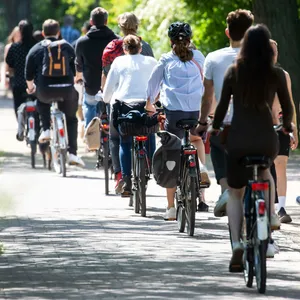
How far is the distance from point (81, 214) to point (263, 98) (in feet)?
17.2

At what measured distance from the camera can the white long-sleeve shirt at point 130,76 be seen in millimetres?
14227

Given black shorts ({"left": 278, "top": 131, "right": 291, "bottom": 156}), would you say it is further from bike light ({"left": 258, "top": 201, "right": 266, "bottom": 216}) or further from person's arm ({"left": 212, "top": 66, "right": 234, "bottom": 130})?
bike light ({"left": 258, "top": 201, "right": 266, "bottom": 216})

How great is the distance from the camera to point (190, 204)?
12164mm

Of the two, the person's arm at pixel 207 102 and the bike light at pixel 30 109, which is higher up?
the person's arm at pixel 207 102

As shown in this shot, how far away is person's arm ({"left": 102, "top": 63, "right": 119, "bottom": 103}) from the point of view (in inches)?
566

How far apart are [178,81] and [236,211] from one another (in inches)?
137

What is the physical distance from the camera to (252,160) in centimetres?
921

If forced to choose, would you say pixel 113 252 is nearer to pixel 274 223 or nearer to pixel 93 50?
pixel 274 223

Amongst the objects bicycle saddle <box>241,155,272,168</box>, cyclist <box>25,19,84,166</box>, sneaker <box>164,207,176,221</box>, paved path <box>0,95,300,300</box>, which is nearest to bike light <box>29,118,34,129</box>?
cyclist <box>25,19,84,166</box>

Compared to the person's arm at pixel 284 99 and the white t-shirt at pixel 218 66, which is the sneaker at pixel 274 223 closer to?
the person's arm at pixel 284 99

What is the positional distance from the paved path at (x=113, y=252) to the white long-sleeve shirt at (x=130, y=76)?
1189mm

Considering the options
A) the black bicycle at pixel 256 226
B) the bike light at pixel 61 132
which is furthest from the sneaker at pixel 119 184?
the black bicycle at pixel 256 226

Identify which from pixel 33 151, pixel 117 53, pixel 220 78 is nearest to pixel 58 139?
pixel 33 151

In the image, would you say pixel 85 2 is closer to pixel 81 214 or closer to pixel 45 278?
pixel 81 214
